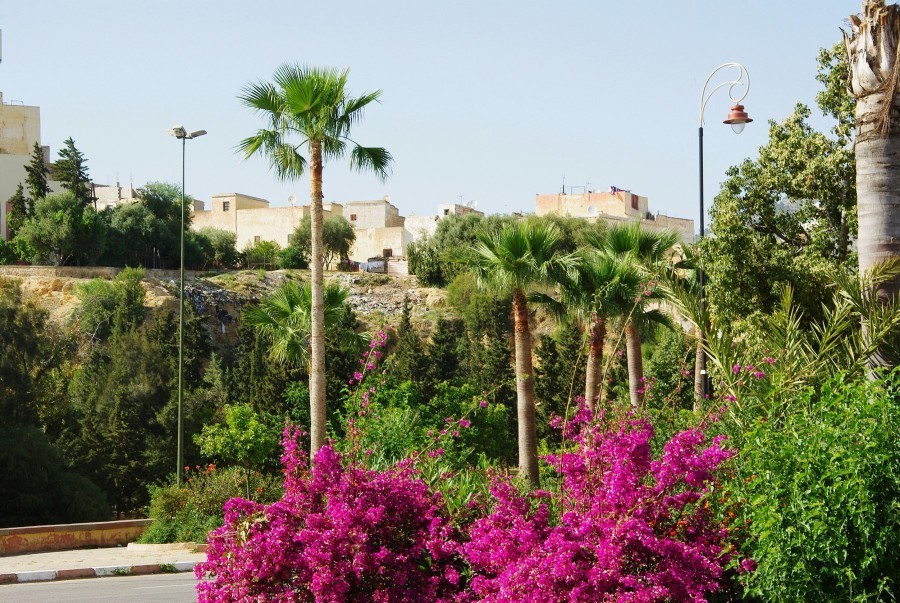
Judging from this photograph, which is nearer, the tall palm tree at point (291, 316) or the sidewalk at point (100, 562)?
the sidewalk at point (100, 562)

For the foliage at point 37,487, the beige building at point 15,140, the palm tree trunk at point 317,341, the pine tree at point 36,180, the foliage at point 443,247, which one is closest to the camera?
the palm tree trunk at point 317,341

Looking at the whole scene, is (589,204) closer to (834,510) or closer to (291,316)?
(291,316)

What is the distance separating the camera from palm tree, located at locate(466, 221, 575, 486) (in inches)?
755

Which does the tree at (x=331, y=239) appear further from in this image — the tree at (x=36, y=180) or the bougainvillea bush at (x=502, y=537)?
the bougainvillea bush at (x=502, y=537)

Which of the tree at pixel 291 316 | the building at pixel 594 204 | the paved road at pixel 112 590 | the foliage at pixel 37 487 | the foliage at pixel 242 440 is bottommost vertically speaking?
the foliage at pixel 37 487

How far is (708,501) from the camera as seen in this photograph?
904 centimetres

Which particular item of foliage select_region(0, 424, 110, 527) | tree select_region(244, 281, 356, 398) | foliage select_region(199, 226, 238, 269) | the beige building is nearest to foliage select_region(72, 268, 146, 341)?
the beige building

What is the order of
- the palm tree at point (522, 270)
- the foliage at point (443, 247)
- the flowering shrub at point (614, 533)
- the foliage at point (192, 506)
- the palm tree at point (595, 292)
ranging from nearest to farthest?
the flowering shrub at point (614, 533), the palm tree at point (522, 270), the palm tree at point (595, 292), the foliage at point (192, 506), the foliage at point (443, 247)

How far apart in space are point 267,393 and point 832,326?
36.2m

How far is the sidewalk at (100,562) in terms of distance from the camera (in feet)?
60.8

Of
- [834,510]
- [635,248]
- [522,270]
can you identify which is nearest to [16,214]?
[635,248]

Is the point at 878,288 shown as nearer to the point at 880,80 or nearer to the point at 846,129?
the point at 880,80

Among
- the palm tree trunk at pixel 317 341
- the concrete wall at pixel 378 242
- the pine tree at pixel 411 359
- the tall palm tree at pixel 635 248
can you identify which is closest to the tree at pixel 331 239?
the concrete wall at pixel 378 242

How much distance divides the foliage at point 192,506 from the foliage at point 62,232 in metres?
48.2
